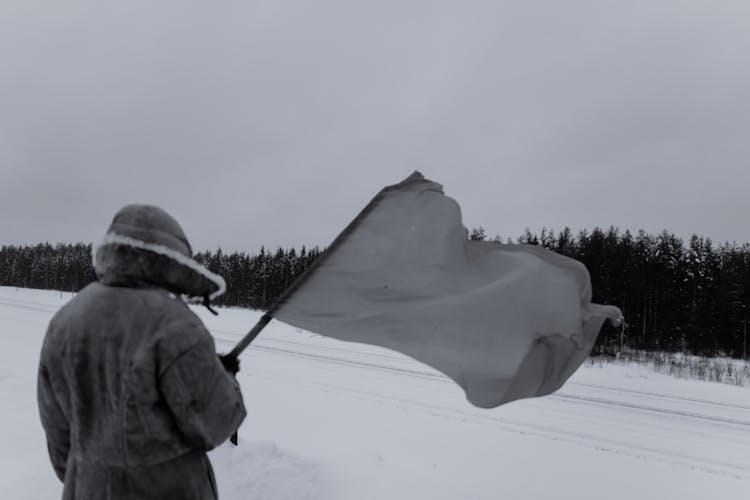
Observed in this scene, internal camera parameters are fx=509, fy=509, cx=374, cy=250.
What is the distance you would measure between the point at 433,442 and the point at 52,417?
5.56 metres

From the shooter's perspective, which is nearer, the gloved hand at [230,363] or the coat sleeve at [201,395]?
the coat sleeve at [201,395]

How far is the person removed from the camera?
162 centimetres

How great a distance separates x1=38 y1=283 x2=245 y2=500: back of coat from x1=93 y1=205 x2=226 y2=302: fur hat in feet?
0.17

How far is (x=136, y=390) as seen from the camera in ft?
5.25

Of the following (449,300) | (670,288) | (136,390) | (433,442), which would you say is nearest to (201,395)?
(136,390)

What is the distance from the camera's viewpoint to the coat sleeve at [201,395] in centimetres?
162

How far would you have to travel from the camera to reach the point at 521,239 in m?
52.8

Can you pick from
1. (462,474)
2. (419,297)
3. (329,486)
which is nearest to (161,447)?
(419,297)

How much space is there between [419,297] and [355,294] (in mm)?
335

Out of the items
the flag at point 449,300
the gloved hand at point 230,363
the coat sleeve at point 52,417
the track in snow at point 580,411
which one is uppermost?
the flag at point 449,300

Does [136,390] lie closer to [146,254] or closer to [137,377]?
[137,377]

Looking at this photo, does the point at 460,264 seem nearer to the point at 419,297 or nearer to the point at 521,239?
the point at 419,297

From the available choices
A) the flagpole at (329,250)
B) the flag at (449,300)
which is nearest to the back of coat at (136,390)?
the flagpole at (329,250)

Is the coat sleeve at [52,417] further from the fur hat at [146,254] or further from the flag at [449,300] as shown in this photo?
the flag at [449,300]
